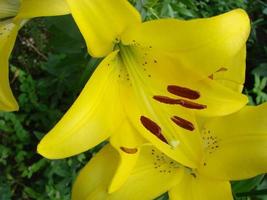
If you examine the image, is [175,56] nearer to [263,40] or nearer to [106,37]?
[106,37]

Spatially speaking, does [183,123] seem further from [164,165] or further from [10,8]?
[10,8]

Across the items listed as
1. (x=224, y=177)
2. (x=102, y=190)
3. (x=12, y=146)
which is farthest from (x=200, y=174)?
(x=12, y=146)

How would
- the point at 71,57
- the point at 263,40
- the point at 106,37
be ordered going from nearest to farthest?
the point at 106,37 < the point at 71,57 < the point at 263,40

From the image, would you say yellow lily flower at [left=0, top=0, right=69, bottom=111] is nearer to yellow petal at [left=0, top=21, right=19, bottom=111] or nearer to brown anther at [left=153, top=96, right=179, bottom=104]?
yellow petal at [left=0, top=21, right=19, bottom=111]

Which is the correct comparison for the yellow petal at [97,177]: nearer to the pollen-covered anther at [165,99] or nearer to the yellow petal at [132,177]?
the yellow petal at [132,177]

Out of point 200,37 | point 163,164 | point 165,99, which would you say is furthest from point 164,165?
point 200,37

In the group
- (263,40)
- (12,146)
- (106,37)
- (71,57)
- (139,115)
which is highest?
(106,37)

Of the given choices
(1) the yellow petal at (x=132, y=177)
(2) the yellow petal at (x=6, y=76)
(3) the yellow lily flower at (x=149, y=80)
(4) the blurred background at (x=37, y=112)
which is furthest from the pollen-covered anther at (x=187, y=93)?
(4) the blurred background at (x=37, y=112)
